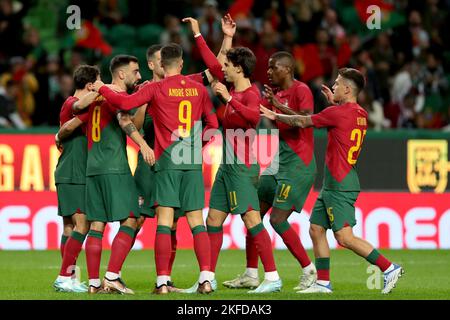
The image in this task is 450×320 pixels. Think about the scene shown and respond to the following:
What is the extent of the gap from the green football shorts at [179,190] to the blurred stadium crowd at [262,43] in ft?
25.1

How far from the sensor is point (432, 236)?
16.1 meters

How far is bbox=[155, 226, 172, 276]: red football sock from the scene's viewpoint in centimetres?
1066

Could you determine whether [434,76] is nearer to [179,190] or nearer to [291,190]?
[291,190]

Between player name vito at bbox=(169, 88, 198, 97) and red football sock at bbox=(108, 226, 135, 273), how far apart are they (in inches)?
53.1

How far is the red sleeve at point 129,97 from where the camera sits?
34.8 ft

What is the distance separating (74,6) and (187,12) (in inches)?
91.9

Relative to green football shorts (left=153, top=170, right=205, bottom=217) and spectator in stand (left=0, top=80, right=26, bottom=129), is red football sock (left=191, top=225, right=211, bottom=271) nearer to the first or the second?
green football shorts (left=153, top=170, right=205, bottom=217)

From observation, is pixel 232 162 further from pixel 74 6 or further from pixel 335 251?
pixel 74 6

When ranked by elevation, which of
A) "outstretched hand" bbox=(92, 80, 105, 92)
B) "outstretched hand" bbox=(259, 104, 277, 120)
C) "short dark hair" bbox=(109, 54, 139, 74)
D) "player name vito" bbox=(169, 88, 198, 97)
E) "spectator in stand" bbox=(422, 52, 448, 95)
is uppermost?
"spectator in stand" bbox=(422, 52, 448, 95)

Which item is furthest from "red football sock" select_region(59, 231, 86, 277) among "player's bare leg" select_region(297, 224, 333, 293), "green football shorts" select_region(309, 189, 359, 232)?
"green football shorts" select_region(309, 189, 359, 232)

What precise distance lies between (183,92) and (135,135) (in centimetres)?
60

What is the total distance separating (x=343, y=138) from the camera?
36.2 feet

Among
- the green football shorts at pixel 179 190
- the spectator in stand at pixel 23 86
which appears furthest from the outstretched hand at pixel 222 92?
the spectator in stand at pixel 23 86
